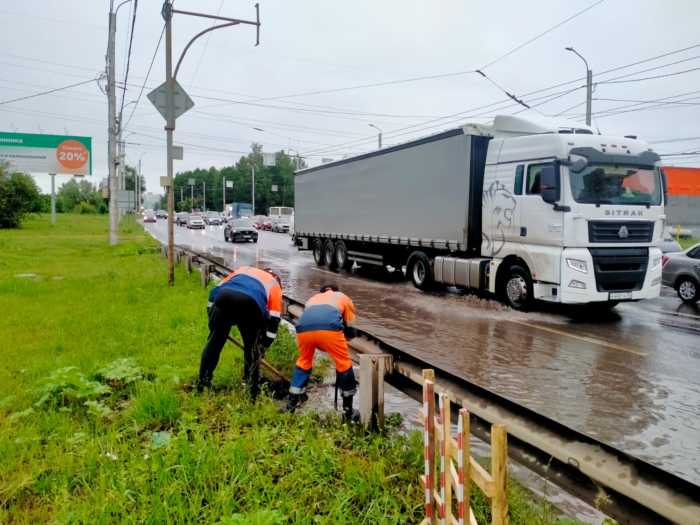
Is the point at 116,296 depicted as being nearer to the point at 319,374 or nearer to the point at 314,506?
the point at 319,374

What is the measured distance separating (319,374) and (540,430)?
382cm

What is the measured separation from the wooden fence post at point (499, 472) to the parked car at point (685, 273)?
39.6 ft

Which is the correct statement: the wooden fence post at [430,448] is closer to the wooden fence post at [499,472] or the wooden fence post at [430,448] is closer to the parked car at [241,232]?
the wooden fence post at [499,472]

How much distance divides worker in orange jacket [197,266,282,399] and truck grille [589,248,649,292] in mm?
6598

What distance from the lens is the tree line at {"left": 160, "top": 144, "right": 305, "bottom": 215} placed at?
362 ft

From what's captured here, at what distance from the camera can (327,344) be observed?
16.8 ft

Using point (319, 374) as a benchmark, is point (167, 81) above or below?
above

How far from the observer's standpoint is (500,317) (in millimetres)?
10531

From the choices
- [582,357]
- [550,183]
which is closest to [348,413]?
[582,357]

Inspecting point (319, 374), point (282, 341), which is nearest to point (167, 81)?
point (282, 341)

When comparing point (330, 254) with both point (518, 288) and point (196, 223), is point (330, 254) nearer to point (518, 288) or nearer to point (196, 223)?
point (518, 288)

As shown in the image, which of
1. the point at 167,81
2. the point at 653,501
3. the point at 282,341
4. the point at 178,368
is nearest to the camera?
the point at 653,501

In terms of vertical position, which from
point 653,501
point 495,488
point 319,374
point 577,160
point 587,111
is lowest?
point 319,374

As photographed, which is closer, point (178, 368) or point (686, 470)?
point (686, 470)
